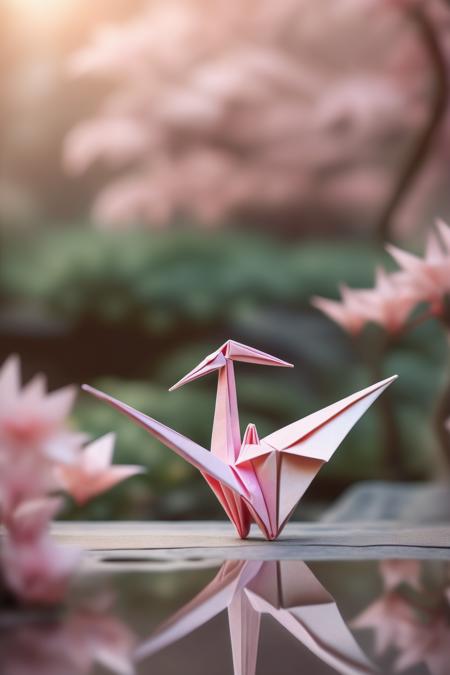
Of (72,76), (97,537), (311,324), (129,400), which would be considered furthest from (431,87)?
(97,537)

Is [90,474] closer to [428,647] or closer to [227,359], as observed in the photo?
[227,359]

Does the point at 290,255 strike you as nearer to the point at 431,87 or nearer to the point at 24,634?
the point at 431,87

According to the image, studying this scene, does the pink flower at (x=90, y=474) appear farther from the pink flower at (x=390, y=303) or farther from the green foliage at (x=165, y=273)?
the green foliage at (x=165, y=273)

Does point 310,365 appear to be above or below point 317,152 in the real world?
below

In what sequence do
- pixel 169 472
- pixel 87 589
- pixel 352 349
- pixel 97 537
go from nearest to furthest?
pixel 87 589
pixel 97 537
pixel 169 472
pixel 352 349

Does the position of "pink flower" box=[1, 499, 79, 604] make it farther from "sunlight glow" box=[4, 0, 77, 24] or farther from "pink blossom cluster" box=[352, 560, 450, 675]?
"sunlight glow" box=[4, 0, 77, 24]

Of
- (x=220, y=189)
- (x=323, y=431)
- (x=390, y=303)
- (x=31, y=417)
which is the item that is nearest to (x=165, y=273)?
(x=220, y=189)

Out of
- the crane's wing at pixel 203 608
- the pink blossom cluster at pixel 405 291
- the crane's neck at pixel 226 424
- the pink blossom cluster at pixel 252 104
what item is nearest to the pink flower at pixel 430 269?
the pink blossom cluster at pixel 405 291
